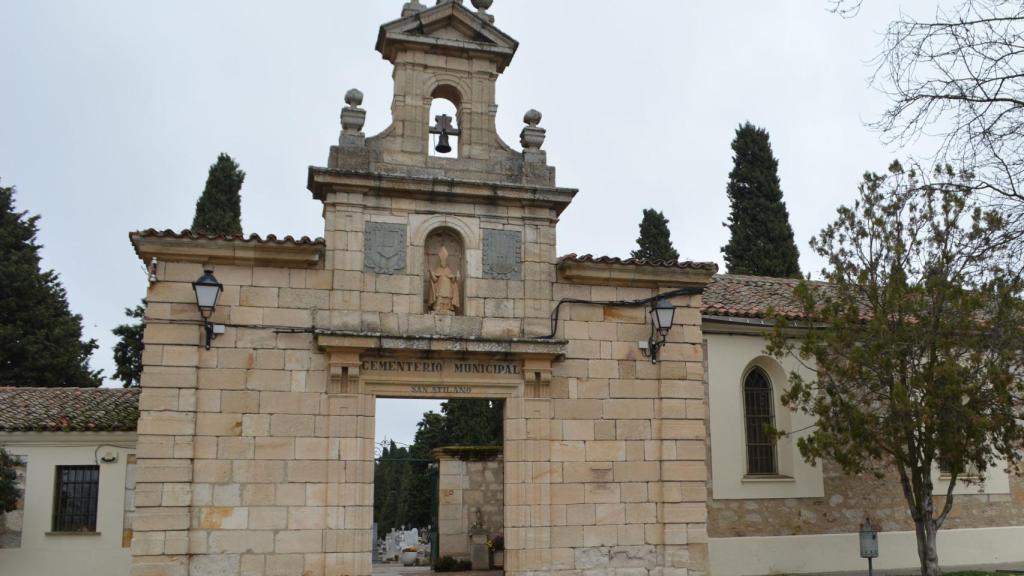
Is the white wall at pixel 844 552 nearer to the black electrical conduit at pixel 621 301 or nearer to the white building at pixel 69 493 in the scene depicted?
the black electrical conduit at pixel 621 301

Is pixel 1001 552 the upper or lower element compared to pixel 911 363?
lower

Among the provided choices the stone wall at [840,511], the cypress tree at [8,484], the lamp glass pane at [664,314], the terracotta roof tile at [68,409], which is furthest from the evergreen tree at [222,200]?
the lamp glass pane at [664,314]

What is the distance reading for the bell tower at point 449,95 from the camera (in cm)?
1302

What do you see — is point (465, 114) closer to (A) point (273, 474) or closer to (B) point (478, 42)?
(B) point (478, 42)

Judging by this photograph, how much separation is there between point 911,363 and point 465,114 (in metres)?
7.88

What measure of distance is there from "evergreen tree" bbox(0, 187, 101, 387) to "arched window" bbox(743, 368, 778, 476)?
2038 cm

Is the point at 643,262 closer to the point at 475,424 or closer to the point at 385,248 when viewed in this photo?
the point at 385,248

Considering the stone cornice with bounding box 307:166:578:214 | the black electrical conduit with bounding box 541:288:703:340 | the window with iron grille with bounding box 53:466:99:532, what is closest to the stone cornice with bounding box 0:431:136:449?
the window with iron grille with bounding box 53:466:99:532

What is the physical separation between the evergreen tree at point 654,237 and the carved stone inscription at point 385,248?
61.0ft

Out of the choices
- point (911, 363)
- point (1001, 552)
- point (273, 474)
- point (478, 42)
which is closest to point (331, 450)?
point (273, 474)

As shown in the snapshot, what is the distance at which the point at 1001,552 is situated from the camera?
18.6 metres

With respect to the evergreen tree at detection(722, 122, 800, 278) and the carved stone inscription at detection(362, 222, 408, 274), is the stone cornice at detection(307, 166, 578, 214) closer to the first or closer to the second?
the carved stone inscription at detection(362, 222, 408, 274)

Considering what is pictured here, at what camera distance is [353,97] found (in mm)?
12852

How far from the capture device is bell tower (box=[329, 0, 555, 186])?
42.7 feet
